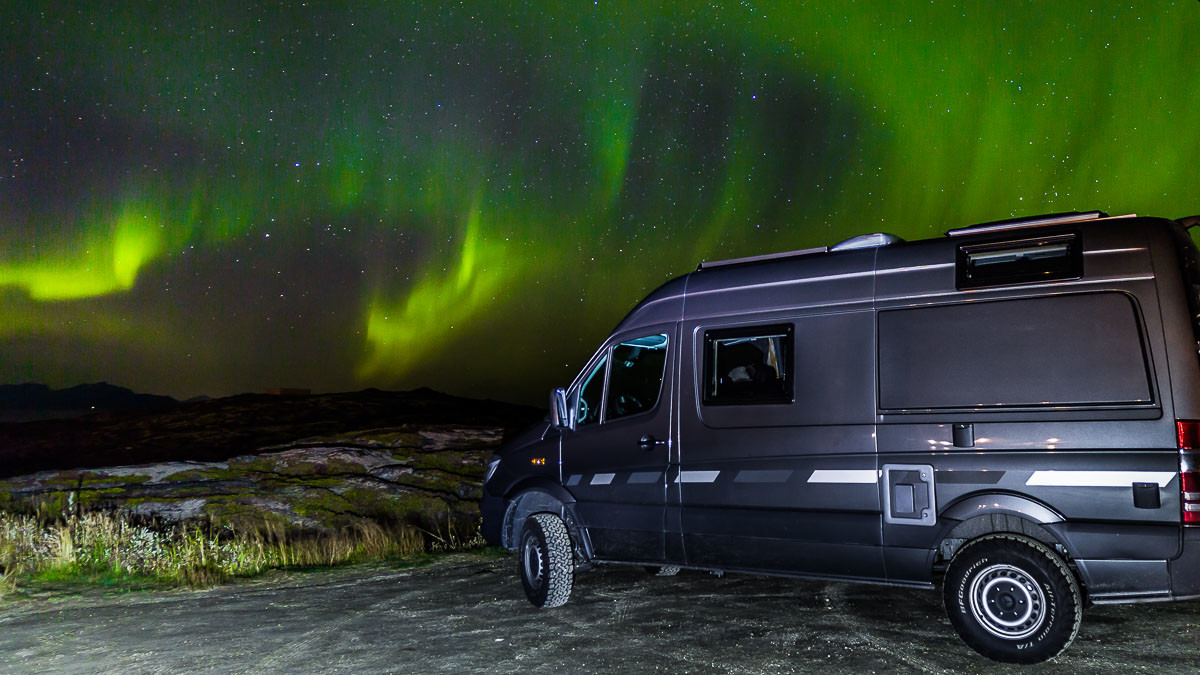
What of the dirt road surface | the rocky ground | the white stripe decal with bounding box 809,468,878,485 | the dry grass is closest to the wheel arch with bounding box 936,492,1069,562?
the white stripe decal with bounding box 809,468,878,485

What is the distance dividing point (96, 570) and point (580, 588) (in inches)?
238

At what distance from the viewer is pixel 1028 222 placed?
571 cm

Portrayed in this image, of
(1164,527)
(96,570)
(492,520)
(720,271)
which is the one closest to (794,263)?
(720,271)

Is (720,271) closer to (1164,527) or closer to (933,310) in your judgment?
(933,310)

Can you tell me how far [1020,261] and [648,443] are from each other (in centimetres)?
297

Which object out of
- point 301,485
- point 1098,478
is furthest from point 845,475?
point 301,485

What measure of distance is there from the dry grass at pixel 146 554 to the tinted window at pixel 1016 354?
7516 mm

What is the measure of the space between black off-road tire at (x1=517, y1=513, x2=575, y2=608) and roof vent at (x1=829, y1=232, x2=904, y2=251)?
3192 millimetres

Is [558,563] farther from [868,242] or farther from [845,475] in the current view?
[868,242]

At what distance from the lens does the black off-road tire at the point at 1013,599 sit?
16.8ft

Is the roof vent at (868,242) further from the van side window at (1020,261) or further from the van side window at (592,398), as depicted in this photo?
the van side window at (592,398)

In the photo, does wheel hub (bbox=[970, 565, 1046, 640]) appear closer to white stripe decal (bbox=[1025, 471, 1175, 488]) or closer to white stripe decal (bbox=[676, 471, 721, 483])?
white stripe decal (bbox=[1025, 471, 1175, 488])

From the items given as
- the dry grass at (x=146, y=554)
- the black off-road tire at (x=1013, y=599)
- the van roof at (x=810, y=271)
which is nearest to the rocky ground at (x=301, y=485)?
the dry grass at (x=146, y=554)

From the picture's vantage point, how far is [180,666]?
5.83 metres
